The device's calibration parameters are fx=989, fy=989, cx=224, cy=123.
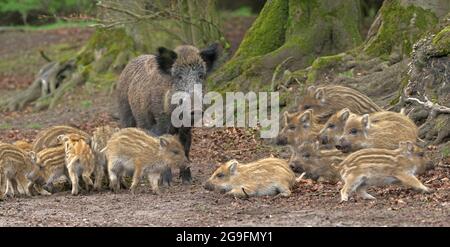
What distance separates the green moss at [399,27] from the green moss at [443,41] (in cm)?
179

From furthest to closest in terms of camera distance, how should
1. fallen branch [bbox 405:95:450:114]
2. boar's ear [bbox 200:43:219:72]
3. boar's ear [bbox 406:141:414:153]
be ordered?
1. boar's ear [bbox 200:43:219:72]
2. fallen branch [bbox 405:95:450:114]
3. boar's ear [bbox 406:141:414:153]

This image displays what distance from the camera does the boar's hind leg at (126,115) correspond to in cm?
1341

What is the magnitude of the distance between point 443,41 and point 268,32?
5055mm

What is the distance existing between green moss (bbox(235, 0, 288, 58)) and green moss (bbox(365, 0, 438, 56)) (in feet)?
7.21

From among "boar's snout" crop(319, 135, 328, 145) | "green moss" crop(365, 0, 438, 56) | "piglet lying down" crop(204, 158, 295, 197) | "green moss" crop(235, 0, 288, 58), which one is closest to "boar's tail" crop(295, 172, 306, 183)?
"piglet lying down" crop(204, 158, 295, 197)

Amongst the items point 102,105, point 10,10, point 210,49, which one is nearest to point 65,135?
point 210,49

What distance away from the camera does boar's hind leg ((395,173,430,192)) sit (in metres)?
9.18

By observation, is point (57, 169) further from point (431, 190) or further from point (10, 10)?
point (10, 10)

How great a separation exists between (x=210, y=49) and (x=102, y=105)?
7904mm

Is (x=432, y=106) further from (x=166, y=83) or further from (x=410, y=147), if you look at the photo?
(x=166, y=83)

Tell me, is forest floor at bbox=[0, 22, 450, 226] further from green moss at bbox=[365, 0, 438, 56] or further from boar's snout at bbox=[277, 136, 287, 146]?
green moss at bbox=[365, 0, 438, 56]

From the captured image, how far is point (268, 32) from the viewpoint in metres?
15.9

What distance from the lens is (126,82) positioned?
1328 cm
